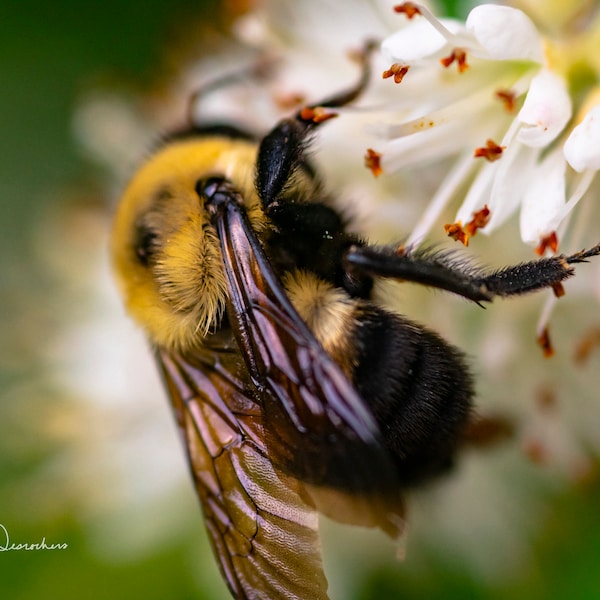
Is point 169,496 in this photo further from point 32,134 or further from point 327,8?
point 32,134

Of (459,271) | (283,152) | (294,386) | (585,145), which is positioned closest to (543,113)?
(585,145)

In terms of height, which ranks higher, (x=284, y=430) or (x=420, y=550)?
(x=284, y=430)

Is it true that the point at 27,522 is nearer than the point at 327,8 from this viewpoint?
No

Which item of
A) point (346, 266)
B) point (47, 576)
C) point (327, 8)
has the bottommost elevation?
point (47, 576)

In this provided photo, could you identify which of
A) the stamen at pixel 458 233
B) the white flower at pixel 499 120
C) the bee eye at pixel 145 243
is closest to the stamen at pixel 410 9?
the white flower at pixel 499 120

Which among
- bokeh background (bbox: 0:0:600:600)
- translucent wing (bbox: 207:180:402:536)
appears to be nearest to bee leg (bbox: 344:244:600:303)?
translucent wing (bbox: 207:180:402:536)

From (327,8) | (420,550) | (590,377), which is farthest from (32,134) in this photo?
(590,377)

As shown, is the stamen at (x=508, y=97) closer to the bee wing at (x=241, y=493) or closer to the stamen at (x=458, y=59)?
the stamen at (x=458, y=59)
